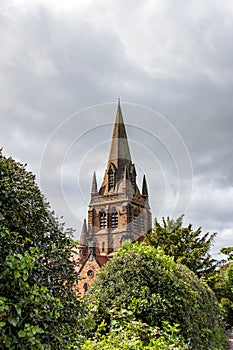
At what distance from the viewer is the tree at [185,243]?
18.7 m

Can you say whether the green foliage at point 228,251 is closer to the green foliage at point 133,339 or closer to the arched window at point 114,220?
the green foliage at point 133,339

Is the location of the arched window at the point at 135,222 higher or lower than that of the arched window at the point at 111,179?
lower

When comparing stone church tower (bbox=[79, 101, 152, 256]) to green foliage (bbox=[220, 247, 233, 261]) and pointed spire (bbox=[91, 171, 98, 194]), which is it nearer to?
pointed spire (bbox=[91, 171, 98, 194])

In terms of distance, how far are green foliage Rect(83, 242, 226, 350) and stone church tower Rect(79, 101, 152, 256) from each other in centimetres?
5098

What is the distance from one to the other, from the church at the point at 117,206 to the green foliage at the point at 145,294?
5091 centimetres

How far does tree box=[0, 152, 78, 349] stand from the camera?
7.89 feet

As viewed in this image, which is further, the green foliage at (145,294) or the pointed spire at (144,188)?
the pointed spire at (144,188)


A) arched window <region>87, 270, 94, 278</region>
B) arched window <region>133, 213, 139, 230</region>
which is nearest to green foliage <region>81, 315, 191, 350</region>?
arched window <region>87, 270, 94, 278</region>

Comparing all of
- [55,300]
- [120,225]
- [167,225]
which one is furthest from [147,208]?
[55,300]

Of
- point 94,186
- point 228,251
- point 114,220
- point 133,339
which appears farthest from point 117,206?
point 133,339

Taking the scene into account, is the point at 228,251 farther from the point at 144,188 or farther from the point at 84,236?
the point at 144,188

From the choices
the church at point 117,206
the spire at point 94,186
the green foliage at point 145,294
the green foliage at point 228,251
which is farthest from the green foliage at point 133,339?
the spire at point 94,186

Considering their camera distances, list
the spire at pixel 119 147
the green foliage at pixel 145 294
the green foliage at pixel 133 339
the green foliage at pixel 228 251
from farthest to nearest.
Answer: the spire at pixel 119 147 → the green foliage at pixel 228 251 → the green foliage at pixel 145 294 → the green foliage at pixel 133 339

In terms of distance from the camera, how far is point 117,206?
62000mm
